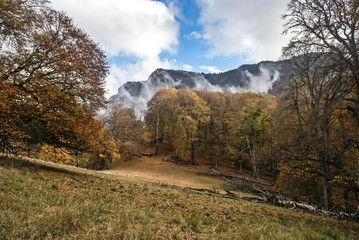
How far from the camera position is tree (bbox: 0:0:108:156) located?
1006 centimetres

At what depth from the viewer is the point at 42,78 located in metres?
11.8

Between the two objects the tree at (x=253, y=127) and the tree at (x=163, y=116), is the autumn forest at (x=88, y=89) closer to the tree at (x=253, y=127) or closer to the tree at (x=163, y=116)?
the tree at (x=253, y=127)

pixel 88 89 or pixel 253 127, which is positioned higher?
pixel 88 89

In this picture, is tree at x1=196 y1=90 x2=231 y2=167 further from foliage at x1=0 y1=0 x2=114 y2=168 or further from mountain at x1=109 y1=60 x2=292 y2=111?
mountain at x1=109 y1=60 x2=292 y2=111

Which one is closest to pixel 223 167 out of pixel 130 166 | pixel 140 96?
pixel 130 166

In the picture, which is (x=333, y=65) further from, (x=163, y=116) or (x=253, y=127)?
(x=163, y=116)

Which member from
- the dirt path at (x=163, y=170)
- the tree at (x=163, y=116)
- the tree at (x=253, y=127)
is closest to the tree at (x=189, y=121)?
the tree at (x=163, y=116)

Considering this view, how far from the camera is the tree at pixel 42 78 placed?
10.1 m

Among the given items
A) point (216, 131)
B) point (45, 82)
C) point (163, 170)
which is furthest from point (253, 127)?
point (45, 82)

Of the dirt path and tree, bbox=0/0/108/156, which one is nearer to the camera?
tree, bbox=0/0/108/156

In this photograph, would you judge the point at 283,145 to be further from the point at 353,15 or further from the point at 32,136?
the point at 32,136

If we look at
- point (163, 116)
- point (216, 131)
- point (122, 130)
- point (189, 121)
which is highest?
point (163, 116)

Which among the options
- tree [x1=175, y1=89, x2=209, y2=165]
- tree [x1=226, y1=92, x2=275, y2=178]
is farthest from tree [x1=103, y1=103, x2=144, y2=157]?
tree [x1=226, y1=92, x2=275, y2=178]

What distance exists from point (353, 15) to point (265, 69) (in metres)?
188
